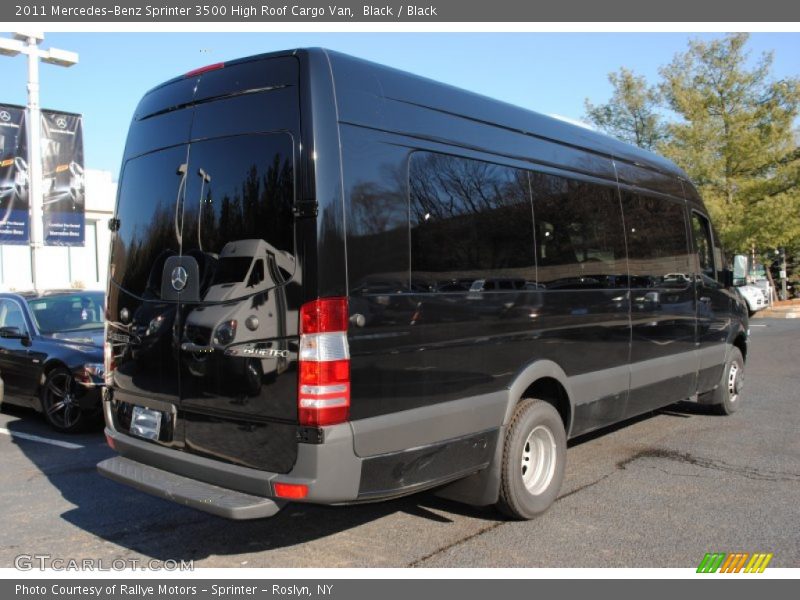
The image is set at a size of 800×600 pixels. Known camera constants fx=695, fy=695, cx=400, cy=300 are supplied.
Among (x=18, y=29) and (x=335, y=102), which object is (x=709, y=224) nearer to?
(x=335, y=102)

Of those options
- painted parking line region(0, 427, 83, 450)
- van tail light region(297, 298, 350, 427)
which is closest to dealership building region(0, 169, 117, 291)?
painted parking line region(0, 427, 83, 450)

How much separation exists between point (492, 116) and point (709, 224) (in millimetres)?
4219

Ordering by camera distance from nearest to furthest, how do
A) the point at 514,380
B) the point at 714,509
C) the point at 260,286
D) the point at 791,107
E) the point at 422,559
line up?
the point at 260,286, the point at 422,559, the point at 514,380, the point at 714,509, the point at 791,107

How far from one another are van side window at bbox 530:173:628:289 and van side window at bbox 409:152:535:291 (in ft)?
0.57

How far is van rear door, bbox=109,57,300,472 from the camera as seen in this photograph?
3.60 meters

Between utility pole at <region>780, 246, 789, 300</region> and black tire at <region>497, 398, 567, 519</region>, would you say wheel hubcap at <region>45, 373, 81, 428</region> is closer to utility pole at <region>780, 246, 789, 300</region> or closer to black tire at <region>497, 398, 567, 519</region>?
black tire at <region>497, 398, 567, 519</region>

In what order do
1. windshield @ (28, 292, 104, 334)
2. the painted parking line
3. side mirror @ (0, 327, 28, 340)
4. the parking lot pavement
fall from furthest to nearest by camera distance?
windshield @ (28, 292, 104, 334), side mirror @ (0, 327, 28, 340), the painted parking line, the parking lot pavement

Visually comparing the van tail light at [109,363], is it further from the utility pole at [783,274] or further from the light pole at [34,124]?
the utility pole at [783,274]

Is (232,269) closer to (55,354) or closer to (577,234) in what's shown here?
(577,234)

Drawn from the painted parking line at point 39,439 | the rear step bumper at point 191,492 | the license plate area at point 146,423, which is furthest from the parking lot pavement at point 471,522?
the license plate area at point 146,423

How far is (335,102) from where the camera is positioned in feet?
12.0

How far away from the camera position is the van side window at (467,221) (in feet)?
13.2

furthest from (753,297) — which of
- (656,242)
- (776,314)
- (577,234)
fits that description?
(577,234)
